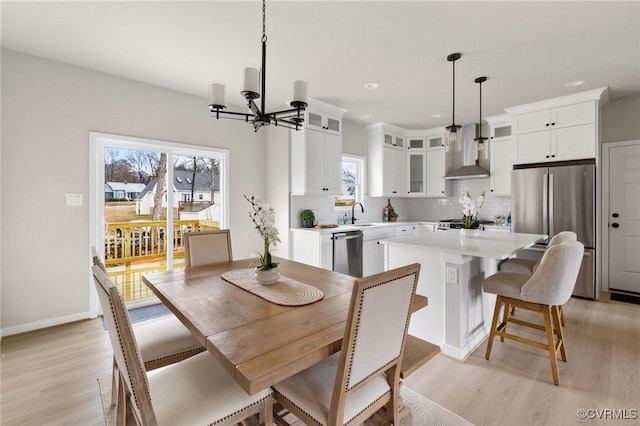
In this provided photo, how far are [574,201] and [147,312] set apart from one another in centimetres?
536

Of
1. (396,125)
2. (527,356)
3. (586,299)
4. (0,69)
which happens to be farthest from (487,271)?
(0,69)

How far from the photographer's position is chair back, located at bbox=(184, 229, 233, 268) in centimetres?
246

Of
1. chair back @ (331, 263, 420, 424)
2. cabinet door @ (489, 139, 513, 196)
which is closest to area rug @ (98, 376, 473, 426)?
chair back @ (331, 263, 420, 424)

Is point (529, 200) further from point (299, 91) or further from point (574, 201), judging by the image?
point (299, 91)

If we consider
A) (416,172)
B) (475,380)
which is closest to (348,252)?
(475,380)

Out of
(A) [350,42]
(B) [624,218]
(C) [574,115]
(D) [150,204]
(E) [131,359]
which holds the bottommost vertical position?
(E) [131,359]

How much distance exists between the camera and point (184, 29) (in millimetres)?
2352

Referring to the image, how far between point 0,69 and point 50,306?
7.31 ft

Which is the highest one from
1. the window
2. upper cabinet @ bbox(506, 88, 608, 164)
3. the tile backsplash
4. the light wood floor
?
upper cabinet @ bbox(506, 88, 608, 164)

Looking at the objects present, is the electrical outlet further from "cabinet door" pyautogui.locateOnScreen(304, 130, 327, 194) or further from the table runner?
"cabinet door" pyautogui.locateOnScreen(304, 130, 327, 194)

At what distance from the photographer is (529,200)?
13.6ft

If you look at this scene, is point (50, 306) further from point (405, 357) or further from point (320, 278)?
point (405, 357)

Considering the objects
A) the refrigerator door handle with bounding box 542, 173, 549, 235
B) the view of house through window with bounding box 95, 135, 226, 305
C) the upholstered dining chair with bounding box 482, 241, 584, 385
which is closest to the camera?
the upholstered dining chair with bounding box 482, 241, 584, 385

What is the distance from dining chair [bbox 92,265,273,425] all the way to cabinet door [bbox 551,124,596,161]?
15.0 ft
